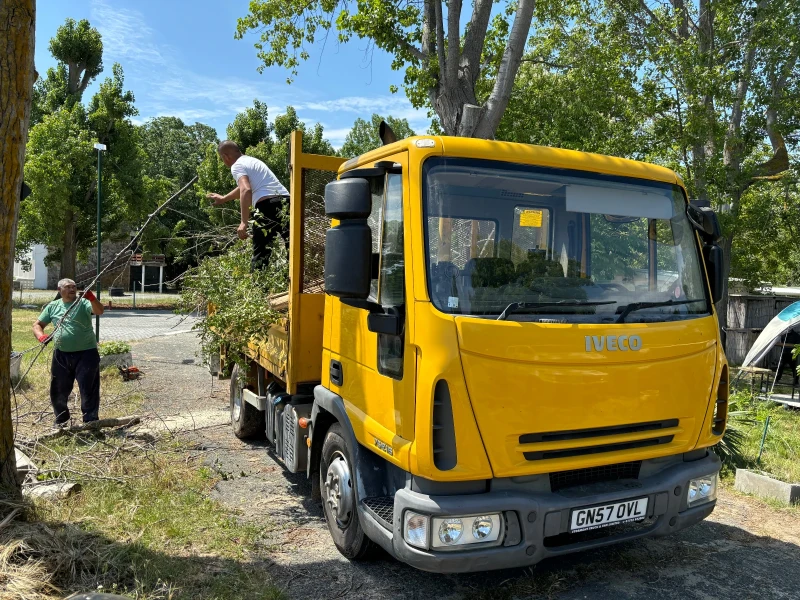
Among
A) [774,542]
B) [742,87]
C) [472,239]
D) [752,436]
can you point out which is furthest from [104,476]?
[742,87]

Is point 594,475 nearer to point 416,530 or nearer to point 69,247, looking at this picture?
point 416,530

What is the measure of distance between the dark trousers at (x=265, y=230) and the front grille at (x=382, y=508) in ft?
9.75

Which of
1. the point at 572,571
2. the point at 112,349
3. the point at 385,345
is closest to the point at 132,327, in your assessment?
the point at 112,349

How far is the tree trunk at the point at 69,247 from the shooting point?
2533cm

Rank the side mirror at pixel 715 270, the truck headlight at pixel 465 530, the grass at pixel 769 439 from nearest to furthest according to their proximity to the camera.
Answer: the truck headlight at pixel 465 530 < the side mirror at pixel 715 270 < the grass at pixel 769 439

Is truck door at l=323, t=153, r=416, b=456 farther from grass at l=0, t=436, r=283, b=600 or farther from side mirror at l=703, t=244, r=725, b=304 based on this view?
side mirror at l=703, t=244, r=725, b=304

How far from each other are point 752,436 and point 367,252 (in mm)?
6288

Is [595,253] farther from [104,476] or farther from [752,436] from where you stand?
[752,436]

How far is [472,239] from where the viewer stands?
10.7 ft

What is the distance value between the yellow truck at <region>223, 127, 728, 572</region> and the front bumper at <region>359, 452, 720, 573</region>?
11 mm

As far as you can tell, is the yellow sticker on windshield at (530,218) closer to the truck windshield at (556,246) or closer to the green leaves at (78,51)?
the truck windshield at (556,246)

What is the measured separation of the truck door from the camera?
3162mm

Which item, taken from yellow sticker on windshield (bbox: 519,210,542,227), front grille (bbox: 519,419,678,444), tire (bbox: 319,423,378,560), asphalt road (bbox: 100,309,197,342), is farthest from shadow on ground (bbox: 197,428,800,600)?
asphalt road (bbox: 100,309,197,342)

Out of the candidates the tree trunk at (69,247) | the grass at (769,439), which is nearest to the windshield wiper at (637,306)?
the grass at (769,439)
